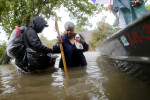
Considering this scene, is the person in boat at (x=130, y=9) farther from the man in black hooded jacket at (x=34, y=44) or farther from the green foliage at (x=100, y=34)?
the green foliage at (x=100, y=34)

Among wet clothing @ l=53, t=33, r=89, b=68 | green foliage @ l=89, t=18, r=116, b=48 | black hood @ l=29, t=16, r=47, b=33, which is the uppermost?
green foliage @ l=89, t=18, r=116, b=48

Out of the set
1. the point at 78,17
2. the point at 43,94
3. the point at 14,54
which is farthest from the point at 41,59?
the point at 78,17

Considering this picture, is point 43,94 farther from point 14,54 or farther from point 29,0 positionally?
point 29,0

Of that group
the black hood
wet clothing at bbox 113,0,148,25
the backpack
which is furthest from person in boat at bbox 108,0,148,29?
the backpack

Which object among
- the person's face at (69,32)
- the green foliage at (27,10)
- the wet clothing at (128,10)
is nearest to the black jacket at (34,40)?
the person's face at (69,32)

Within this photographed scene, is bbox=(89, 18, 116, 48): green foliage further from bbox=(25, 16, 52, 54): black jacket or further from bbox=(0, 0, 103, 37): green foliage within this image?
bbox=(25, 16, 52, 54): black jacket

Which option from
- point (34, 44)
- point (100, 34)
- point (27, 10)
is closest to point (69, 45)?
point (34, 44)

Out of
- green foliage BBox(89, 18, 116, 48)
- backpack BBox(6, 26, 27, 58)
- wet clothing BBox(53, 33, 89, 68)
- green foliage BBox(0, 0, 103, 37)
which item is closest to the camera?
backpack BBox(6, 26, 27, 58)

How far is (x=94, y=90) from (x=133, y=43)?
84 centimetres

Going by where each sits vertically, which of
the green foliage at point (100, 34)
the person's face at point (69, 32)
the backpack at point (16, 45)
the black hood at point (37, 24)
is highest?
the green foliage at point (100, 34)

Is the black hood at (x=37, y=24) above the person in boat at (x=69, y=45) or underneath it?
above

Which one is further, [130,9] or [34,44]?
[130,9]

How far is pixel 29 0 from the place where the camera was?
23.4 feet

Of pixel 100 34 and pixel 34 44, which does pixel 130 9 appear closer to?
pixel 34 44
